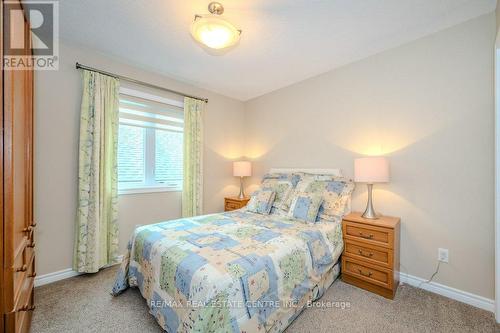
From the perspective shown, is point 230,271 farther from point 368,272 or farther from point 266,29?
point 266,29

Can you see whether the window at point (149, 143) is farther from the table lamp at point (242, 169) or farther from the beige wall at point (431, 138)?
the beige wall at point (431, 138)

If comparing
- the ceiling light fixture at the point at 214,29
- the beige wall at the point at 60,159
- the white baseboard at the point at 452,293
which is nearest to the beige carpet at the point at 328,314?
the white baseboard at the point at 452,293

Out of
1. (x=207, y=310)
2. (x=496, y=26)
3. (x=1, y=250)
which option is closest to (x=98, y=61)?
(x=1, y=250)

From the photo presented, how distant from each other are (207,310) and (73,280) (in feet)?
6.60

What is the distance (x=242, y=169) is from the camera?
11.9 feet

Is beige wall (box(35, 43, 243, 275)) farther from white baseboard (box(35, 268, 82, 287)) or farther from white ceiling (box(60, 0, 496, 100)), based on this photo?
white ceiling (box(60, 0, 496, 100))

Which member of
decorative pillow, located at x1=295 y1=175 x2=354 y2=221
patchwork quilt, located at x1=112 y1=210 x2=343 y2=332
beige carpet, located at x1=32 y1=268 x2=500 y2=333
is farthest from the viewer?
decorative pillow, located at x1=295 y1=175 x2=354 y2=221

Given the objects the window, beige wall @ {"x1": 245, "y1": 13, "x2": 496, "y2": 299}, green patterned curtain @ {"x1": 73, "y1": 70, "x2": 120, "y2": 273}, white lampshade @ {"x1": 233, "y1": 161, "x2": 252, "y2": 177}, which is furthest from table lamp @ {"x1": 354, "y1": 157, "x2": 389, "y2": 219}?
green patterned curtain @ {"x1": 73, "y1": 70, "x2": 120, "y2": 273}

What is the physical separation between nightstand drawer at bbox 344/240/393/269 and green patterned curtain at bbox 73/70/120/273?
2.65m

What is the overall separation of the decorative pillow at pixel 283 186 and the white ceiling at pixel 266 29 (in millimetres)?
1483

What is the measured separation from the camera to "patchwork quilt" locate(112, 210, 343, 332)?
1.20 m

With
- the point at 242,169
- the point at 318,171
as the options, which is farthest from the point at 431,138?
the point at 242,169

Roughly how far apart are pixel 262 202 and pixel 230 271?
4.98 ft

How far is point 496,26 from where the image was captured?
1.74 meters
